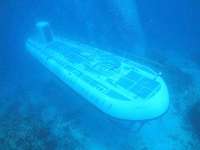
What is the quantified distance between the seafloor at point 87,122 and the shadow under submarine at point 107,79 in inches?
41.8

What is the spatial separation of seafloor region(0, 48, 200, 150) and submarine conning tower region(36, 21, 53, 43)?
7.55 ft

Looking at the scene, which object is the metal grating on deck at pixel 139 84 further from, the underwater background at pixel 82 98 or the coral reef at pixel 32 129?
the coral reef at pixel 32 129

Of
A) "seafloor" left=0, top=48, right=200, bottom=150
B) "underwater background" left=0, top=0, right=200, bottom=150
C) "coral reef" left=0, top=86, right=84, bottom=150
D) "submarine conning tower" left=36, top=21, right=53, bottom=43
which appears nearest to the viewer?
"seafloor" left=0, top=48, right=200, bottom=150

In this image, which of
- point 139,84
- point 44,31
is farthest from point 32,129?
point 44,31

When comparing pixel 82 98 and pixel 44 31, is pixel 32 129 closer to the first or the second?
pixel 82 98

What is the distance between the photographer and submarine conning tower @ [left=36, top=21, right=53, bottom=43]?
11.5 meters

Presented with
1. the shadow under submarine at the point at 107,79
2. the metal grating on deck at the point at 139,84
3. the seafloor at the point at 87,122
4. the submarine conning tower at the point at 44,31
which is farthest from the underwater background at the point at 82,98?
the submarine conning tower at the point at 44,31

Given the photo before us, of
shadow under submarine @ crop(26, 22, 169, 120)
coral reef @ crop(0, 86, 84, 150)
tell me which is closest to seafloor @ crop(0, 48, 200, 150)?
coral reef @ crop(0, 86, 84, 150)

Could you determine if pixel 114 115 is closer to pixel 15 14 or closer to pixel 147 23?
pixel 147 23

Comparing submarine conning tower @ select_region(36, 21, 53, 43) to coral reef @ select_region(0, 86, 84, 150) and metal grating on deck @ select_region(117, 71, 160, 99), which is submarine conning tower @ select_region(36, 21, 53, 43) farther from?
metal grating on deck @ select_region(117, 71, 160, 99)

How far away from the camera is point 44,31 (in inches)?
457

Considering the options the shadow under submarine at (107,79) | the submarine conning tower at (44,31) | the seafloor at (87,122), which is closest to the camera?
the shadow under submarine at (107,79)

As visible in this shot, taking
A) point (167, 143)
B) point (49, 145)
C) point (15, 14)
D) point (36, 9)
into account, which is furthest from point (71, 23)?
point (167, 143)

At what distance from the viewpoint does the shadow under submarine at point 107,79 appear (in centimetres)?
698
